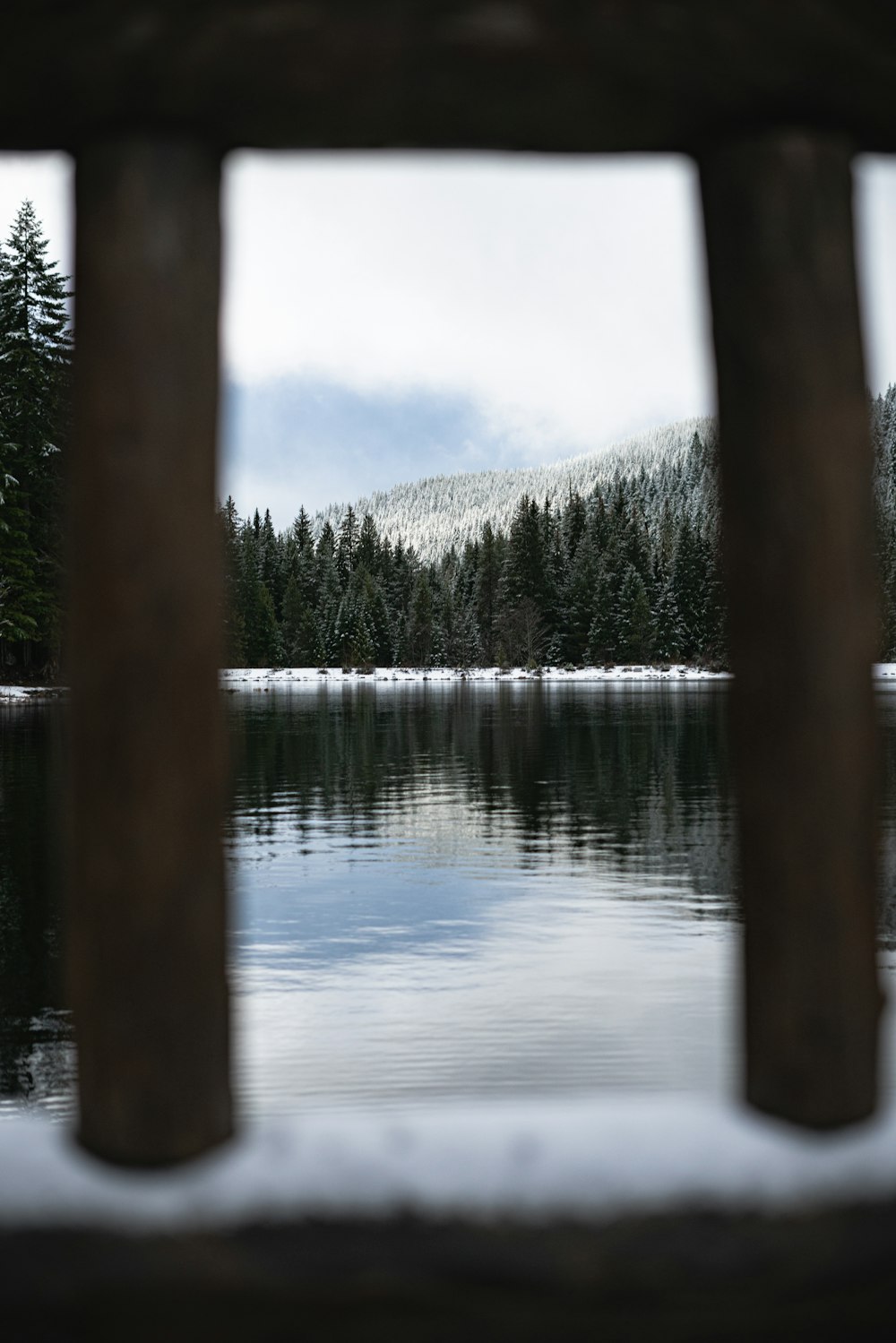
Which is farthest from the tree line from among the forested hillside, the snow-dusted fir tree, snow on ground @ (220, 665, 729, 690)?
the snow-dusted fir tree

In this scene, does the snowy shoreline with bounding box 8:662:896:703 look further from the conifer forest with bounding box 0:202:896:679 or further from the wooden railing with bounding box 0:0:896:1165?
the wooden railing with bounding box 0:0:896:1165

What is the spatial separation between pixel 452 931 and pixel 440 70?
7795 mm

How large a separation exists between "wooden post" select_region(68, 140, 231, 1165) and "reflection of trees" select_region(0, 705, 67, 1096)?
12.2 feet

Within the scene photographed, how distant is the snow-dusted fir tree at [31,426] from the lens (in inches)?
1789

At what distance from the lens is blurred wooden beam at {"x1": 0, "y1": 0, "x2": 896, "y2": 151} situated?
2.13 meters

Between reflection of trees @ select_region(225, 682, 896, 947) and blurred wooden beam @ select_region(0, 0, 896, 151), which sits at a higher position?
blurred wooden beam @ select_region(0, 0, 896, 151)

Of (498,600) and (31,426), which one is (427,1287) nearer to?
(31,426)

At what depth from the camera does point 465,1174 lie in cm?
233

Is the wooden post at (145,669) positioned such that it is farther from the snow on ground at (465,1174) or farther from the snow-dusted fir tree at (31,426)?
the snow-dusted fir tree at (31,426)

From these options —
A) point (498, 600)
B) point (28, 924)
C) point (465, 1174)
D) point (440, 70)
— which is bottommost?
point (28, 924)

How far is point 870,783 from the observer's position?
2.44m

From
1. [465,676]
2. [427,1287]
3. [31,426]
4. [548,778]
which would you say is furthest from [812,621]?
[465,676]

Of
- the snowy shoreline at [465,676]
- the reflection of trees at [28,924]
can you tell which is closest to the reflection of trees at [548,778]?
the reflection of trees at [28,924]

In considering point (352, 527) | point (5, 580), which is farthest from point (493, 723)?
point (352, 527)
